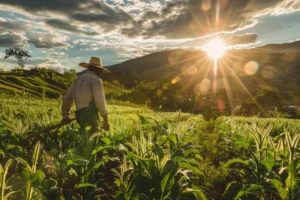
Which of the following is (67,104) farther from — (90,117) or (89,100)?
(90,117)

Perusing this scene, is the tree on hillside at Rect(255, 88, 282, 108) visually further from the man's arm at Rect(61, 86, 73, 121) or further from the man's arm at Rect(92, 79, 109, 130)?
the man's arm at Rect(92, 79, 109, 130)

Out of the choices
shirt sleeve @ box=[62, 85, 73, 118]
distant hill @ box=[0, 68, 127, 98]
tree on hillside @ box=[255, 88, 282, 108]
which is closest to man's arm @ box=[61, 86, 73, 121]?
shirt sleeve @ box=[62, 85, 73, 118]

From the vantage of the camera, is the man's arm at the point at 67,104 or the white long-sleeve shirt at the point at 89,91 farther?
the man's arm at the point at 67,104

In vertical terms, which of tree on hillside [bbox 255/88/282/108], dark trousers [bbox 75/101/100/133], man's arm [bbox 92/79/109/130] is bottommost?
dark trousers [bbox 75/101/100/133]

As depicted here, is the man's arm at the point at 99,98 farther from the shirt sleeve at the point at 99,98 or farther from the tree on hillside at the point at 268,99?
the tree on hillside at the point at 268,99

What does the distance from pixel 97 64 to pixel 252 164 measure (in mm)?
4460

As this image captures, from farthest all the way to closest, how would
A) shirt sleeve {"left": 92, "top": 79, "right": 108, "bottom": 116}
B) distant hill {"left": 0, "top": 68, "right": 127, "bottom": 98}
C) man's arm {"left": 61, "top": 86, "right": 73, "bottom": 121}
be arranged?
distant hill {"left": 0, "top": 68, "right": 127, "bottom": 98} < man's arm {"left": 61, "top": 86, "right": 73, "bottom": 121} < shirt sleeve {"left": 92, "top": 79, "right": 108, "bottom": 116}

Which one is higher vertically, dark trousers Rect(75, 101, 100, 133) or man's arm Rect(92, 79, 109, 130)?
man's arm Rect(92, 79, 109, 130)

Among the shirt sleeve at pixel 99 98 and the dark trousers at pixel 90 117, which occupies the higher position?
the shirt sleeve at pixel 99 98

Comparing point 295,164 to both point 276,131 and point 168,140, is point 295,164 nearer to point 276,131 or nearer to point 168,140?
point 168,140

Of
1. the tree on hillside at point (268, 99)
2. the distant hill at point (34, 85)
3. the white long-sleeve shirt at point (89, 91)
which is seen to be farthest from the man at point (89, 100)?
the tree on hillside at point (268, 99)

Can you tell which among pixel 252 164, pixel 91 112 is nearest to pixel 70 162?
pixel 252 164

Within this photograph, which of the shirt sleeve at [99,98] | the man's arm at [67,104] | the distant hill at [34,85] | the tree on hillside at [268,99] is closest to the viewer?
the shirt sleeve at [99,98]

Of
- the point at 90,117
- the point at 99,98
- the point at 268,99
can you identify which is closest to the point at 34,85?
the point at 90,117
